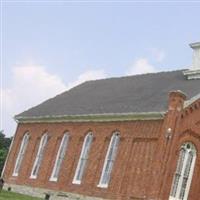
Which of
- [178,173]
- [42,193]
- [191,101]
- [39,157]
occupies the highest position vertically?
[191,101]

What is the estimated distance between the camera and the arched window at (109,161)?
34597 mm

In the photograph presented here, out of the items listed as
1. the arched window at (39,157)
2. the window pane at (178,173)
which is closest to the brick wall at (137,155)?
the window pane at (178,173)

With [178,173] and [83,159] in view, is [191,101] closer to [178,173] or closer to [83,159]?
[178,173]

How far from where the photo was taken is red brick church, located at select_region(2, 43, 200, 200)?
3153 cm

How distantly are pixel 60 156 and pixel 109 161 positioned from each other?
19.1 feet

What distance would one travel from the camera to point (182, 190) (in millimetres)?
32188

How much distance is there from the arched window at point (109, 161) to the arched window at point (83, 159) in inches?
87.5

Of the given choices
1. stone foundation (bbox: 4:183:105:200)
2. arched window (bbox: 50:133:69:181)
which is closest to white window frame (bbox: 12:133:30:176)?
stone foundation (bbox: 4:183:105:200)

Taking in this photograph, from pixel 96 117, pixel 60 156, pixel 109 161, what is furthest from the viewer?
pixel 60 156

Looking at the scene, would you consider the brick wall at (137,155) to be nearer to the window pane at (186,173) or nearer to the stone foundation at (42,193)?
the stone foundation at (42,193)

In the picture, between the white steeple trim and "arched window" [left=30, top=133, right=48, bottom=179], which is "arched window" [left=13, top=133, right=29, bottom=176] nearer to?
"arched window" [left=30, top=133, right=48, bottom=179]

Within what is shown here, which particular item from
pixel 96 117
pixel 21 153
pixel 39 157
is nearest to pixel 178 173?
pixel 96 117

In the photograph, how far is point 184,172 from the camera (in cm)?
3238

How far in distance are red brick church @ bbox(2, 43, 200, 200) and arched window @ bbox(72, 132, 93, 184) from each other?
0.06m
